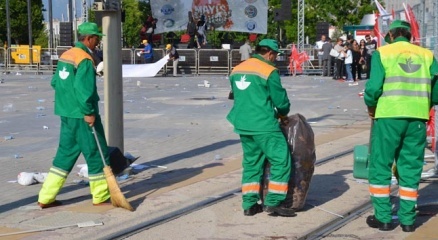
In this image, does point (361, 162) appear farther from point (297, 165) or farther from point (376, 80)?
point (376, 80)

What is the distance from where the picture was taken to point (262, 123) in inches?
321

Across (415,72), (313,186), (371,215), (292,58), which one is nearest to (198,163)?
(313,186)

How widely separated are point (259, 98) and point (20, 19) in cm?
6520

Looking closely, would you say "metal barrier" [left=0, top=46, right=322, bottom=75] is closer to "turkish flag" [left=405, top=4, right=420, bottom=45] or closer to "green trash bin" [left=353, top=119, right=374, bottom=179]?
"turkish flag" [left=405, top=4, right=420, bottom=45]

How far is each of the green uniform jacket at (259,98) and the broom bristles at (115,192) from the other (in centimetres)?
138

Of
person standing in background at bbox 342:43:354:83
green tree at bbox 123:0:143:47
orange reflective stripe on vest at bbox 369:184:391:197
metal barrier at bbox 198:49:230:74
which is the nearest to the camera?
orange reflective stripe on vest at bbox 369:184:391:197

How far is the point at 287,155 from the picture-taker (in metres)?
8.23

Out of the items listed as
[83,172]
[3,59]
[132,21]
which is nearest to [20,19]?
[132,21]

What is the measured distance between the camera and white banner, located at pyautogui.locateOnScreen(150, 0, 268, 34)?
40.9 metres

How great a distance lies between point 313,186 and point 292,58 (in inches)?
1102

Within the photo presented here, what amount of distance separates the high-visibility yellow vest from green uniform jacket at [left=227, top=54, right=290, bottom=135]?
103 cm

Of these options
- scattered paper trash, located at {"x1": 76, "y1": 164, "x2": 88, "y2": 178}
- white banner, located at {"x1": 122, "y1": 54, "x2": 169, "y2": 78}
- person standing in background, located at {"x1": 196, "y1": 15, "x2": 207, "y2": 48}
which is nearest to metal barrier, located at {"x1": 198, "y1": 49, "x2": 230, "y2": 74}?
person standing in background, located at {"x1": 196, "y1": 15, "x2": 207, "y2": 48}

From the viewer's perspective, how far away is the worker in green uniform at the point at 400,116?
24.9 ft

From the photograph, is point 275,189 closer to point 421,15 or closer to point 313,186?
point 313,186
